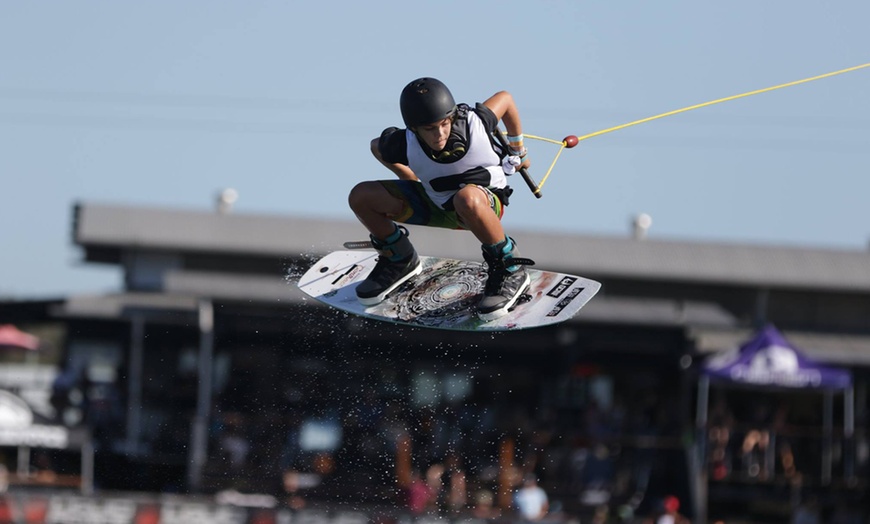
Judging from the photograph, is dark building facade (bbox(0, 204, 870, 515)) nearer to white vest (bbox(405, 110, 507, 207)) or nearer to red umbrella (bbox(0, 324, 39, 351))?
red umbrella (bbox(0, 324, 39, 351))

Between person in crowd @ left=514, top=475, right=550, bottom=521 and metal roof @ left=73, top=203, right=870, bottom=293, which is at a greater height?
metal roof @ left=73, top=203, right=870, bottom=293

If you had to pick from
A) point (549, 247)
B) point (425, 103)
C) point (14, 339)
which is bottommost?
point (14, 339)

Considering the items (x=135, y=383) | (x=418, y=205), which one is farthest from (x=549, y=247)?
(x=418, y=205)

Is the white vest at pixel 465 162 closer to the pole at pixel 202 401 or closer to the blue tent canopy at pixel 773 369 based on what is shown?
the blue tent canopy at pixel 773 369

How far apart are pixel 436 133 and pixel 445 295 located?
2184 millimetres

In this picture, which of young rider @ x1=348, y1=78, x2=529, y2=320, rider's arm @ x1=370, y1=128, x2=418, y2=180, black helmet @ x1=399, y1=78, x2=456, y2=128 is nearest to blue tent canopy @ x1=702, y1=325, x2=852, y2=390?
young rider @ x1=348, y1=78, x2=529, y2=320

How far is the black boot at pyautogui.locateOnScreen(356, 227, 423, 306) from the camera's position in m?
13.2

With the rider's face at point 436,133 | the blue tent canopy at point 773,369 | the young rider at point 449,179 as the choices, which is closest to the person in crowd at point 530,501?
the blue tent canopy at point 773,369

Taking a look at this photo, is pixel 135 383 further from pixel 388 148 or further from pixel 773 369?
pixel 388 148

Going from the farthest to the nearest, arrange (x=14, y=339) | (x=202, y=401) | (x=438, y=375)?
(x=14, y=339) → (x=438, y=375) → (x=202, y=401)

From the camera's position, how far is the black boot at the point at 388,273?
520 inches

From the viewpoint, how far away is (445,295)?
43.9 feet

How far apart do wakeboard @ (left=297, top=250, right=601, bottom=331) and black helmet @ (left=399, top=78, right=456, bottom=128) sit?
2.06m

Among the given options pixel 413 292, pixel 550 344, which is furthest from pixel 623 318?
pixel 413 292
